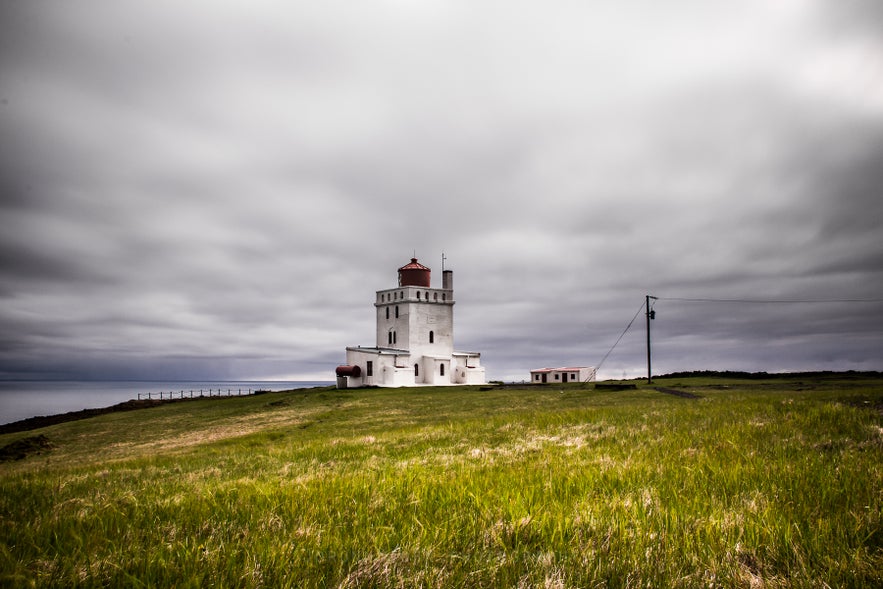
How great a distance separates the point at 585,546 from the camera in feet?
9.82

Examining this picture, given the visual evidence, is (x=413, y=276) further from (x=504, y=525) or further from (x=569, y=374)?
(x=504, y=525)

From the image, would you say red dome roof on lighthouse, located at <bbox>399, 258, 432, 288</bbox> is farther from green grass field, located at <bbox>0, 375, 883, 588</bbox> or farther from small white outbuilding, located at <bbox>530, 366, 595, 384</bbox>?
green grass field, located at <bbox>0, 375, 883, 588</bbox>

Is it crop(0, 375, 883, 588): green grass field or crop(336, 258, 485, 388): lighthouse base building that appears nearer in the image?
crop(0, 375, 883, 588): green grass field

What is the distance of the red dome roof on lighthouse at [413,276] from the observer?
77.2 meters

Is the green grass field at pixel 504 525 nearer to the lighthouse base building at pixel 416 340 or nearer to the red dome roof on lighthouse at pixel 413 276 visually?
the lighthouse base building at pixel 416 340

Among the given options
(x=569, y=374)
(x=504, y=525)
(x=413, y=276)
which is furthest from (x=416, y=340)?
(x=504, y=525)

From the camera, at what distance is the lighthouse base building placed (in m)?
70.1

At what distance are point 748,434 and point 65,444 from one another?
140 ft

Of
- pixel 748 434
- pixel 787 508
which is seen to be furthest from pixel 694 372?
pixel 787 508

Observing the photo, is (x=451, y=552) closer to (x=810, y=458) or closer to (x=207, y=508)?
(x=207, y=508)

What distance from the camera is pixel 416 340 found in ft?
242

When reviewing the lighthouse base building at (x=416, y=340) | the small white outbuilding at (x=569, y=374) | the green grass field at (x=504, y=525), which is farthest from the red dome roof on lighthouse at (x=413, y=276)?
the green grass field at (x=504, y=525)

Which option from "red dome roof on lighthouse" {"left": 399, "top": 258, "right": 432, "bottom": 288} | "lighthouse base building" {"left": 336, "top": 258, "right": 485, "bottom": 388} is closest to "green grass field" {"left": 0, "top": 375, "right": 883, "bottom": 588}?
"lighthouse base building" {"left": 336, "top": 258, "right": 485, "bottom": 388}

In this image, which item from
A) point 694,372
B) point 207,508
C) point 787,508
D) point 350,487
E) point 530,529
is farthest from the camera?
point 694,372
